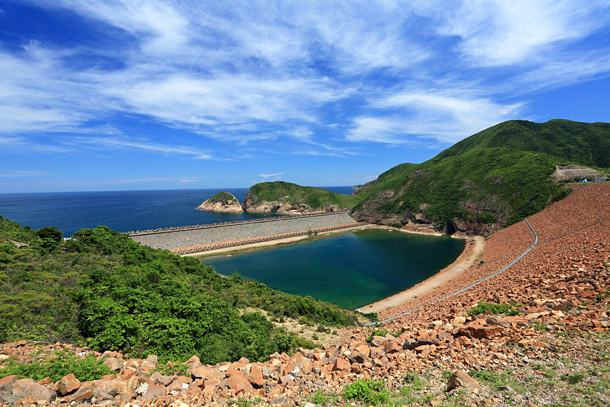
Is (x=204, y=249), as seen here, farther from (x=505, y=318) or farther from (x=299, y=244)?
(x=505, y=318)

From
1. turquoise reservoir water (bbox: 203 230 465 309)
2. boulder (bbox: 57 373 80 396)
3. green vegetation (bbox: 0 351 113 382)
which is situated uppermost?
boulder (bbox: 57 373 80 396)

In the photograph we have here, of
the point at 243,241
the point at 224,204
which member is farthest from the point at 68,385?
the point at 224,204

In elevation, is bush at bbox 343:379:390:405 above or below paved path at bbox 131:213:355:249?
above

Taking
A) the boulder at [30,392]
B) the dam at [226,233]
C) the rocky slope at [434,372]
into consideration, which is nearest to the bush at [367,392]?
the rocky slope at [434,372]

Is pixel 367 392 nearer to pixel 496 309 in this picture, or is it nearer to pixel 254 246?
Answer: pixel 496 309

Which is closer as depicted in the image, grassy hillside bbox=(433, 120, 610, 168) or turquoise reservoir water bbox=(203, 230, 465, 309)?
turquoise reservoir water bbox=(203, 230, 465, 309)

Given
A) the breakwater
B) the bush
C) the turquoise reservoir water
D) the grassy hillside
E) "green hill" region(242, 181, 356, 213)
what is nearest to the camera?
the bush

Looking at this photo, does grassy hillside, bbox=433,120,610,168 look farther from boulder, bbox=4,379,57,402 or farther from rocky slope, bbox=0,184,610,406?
boulder, bbox=4,379,57,402

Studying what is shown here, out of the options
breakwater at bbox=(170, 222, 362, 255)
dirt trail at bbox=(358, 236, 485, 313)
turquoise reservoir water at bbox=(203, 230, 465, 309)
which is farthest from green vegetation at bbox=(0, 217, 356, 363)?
breakwater at bbox=(170, 222, 362, 255)
